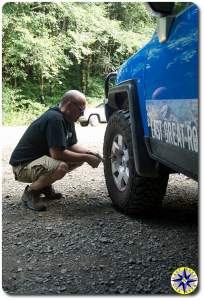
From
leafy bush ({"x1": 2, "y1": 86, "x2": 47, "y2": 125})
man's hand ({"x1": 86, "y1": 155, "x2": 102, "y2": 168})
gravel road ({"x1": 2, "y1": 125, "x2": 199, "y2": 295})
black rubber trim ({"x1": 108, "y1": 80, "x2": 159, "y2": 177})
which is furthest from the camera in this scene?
leafy bush ({"x1": 2, "y1": 86, "x2": 47, "y2": 125})

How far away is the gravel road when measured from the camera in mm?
1749

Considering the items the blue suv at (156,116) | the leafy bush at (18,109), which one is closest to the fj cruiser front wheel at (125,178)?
the blue suv at (156,116)

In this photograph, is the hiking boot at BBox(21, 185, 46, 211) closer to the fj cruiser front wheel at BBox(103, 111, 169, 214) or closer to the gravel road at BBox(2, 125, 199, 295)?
the gravel road at BBox(2, 125, 199, 295)

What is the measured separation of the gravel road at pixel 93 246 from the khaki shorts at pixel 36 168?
0.80 ft

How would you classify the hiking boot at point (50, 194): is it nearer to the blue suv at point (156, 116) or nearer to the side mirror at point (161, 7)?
the blue suv at point (156, 116)

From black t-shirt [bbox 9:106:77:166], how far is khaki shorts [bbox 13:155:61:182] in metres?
0.05

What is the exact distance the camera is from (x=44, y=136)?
279 centimetres

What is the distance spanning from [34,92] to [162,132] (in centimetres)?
367

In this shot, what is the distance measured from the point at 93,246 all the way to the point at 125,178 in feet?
1.98

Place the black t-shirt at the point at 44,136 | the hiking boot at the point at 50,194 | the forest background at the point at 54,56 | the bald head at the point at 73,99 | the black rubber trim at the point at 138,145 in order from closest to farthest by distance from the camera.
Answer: the black rubber trim at the point at 138,145, the black t-shirt at the point at 44,136, the bald head at the point at 73,99, the hiking boot at the point at 50,194, the forest background at the point at 54,56

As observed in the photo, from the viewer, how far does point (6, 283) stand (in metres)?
1.77

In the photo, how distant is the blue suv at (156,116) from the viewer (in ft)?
5.40

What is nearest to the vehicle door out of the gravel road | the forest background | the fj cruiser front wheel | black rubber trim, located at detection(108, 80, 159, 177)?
black rubber trim, located at detection(108, 80, 159, 177)

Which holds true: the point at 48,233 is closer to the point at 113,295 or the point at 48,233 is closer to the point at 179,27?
the point at 113,295
